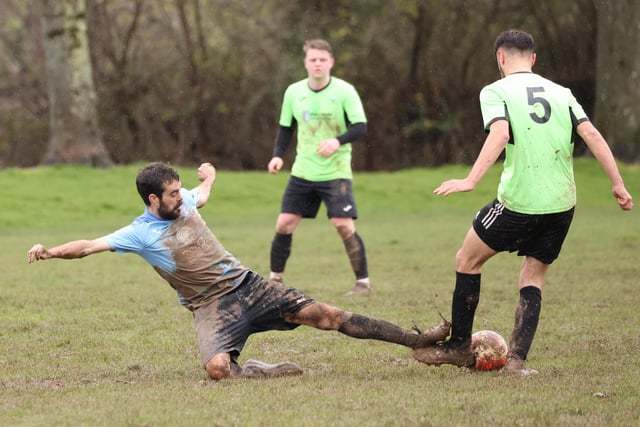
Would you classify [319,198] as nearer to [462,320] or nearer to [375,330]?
[375,330]

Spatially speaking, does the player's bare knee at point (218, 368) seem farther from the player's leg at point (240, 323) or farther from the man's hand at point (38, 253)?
the man's hand at point (38, 253)

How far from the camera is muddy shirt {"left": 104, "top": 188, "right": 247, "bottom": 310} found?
618 cm

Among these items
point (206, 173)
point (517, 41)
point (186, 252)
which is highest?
point (517, 41)

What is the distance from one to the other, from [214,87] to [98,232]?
10.5 m

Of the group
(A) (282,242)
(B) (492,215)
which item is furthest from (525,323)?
(A) (282,242)

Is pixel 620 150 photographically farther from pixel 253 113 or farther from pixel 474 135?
pixel 253 113

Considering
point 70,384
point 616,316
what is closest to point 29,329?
point 70,384

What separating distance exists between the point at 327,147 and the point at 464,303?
147 inches

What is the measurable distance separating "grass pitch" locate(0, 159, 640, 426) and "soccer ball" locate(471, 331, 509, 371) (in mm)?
106

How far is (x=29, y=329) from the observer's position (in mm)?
7914

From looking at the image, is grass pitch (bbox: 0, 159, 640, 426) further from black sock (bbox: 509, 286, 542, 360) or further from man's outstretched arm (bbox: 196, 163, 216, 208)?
man's outstretched arm (bbox: 196, 163, 216, 208)

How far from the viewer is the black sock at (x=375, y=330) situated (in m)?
6.35

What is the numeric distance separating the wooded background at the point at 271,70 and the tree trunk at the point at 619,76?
766 mm

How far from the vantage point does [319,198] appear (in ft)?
34.1
